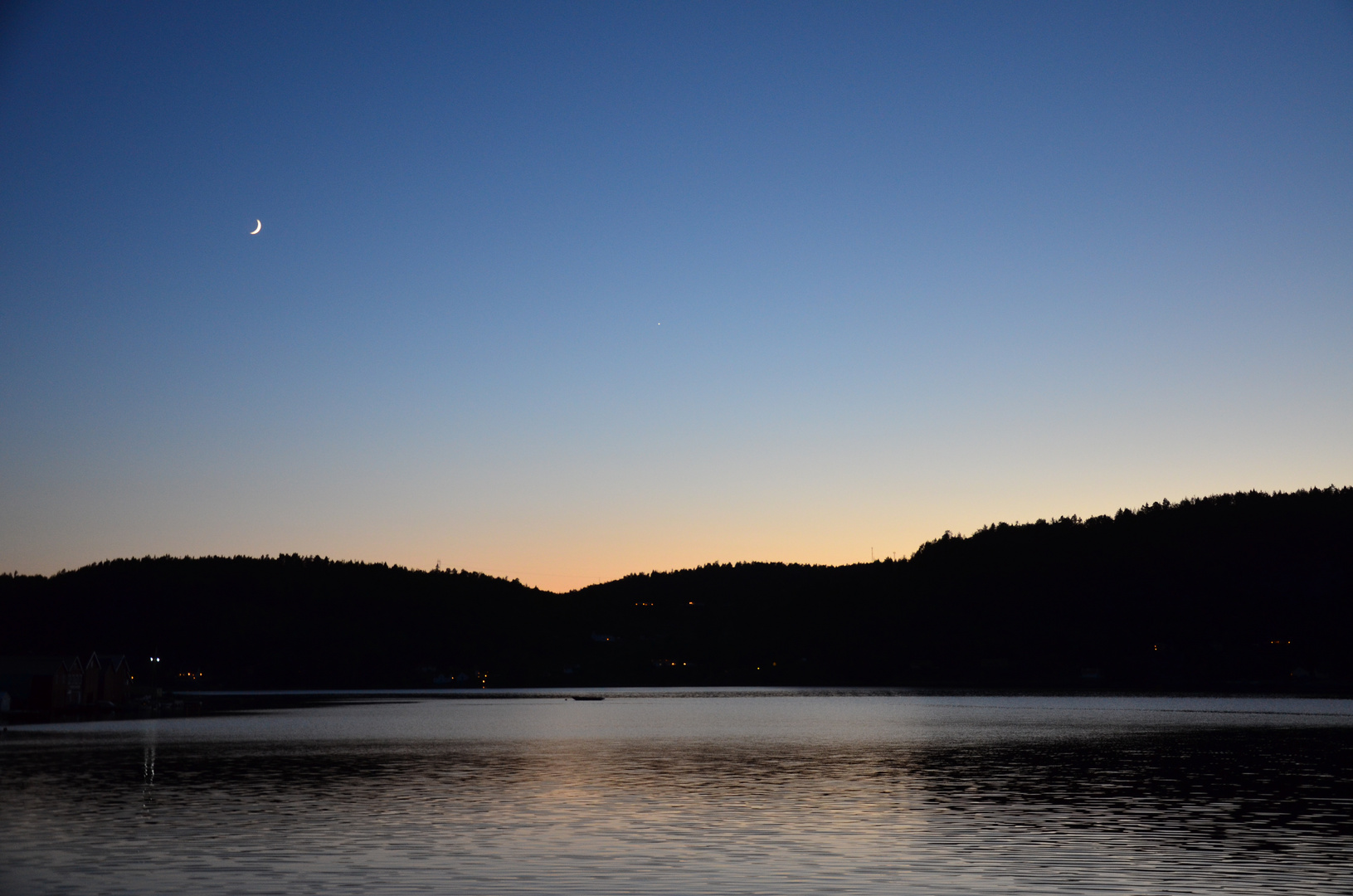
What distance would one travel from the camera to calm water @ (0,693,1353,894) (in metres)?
34.2

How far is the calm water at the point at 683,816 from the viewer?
34.2 metres

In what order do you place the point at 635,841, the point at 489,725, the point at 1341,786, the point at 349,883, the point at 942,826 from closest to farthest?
the point at 349,883, the point at 635,841, the point at 942,826, the point at 1341,786, the point at 489,725

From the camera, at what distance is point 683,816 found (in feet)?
163

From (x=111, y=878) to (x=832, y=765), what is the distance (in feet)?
164

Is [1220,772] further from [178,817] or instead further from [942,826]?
[178,817]

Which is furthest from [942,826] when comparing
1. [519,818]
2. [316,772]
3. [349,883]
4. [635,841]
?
[316,772]

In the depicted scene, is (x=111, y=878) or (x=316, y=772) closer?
(x=111, y=878)

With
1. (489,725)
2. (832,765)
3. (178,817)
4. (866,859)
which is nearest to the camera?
(866,859)

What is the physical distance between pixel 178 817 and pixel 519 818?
13435 millimetres

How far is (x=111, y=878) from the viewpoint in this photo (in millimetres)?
33844

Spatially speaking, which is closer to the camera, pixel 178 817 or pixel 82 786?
pixel 178 817

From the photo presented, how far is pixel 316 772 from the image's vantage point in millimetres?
72375

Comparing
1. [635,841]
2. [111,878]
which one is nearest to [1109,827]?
[635,841]

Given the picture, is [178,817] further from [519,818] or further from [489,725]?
[489,725]
